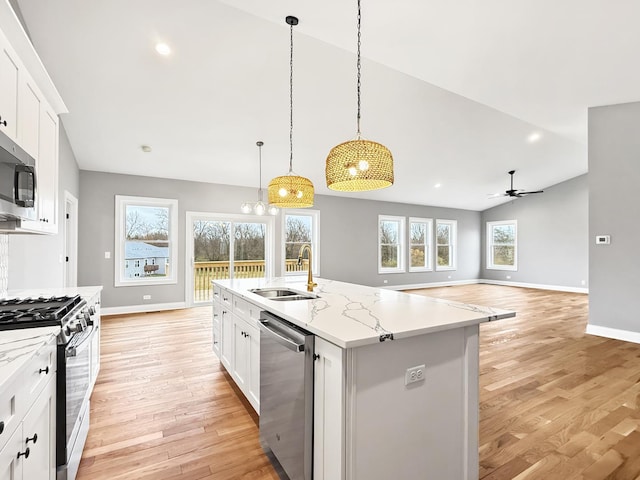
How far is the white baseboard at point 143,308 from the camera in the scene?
5.63m

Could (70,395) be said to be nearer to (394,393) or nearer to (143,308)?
(394,393)

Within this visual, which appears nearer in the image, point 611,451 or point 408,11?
point 611,451

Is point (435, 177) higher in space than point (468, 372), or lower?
higher

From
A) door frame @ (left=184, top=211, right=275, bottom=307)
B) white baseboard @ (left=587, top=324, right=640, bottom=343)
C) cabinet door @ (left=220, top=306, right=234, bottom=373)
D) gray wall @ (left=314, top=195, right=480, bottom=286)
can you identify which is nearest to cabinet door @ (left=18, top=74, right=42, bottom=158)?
cabinet door @ (left=220, top=306, right=234, bottom=373)

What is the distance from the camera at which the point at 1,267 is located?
2.44 metres

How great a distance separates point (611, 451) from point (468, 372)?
124cm

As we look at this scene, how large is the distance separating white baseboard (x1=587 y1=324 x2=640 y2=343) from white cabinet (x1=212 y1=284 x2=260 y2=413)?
15.7ft

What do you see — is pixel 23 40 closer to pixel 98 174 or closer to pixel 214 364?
pixel 214 364

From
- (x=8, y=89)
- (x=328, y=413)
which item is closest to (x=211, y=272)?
(x=8, y=89)

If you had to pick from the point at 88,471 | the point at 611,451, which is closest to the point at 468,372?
the point at 611,451

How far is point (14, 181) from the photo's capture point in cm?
158

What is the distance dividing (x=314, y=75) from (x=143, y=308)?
5.01 m

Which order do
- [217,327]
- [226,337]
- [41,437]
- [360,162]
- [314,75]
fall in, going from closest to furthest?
1. [41,437]
2. [360,162]
3. [226,337]
4. [217,327]
5. [314,75]

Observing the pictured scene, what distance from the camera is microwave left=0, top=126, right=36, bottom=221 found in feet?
4.83
